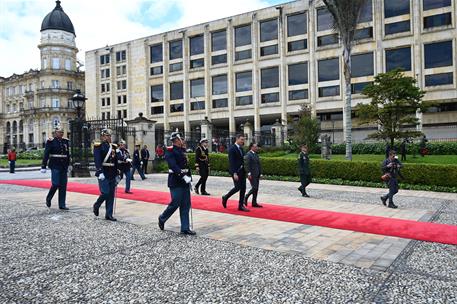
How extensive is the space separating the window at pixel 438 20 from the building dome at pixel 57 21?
6792 cm

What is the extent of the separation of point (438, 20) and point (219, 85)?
95.0 feet

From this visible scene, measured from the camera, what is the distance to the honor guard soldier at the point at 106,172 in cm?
788

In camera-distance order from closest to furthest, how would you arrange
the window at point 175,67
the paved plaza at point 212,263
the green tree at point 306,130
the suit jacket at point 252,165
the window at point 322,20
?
the paved plaza at point 212,263 < the suit jacket at point 252,165 < the green tree at point 306,130 < the window at point 322,20 < the window at point 175,67

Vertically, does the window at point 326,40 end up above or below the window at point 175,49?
below

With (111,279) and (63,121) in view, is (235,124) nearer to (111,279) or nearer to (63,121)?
(63,121)

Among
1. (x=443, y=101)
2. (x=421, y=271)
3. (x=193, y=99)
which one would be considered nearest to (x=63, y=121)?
(x=193, y=99)

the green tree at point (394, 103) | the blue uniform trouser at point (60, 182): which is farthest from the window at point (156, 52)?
the blue uniform trouser at point (60, 182)

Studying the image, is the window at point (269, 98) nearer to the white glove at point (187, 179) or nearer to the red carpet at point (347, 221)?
the red carpet at point (347, 221)

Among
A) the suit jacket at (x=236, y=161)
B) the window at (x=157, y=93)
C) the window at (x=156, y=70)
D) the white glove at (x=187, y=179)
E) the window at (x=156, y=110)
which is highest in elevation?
the window at (x=156, y=70)

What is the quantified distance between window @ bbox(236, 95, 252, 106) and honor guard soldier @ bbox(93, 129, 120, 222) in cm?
4637

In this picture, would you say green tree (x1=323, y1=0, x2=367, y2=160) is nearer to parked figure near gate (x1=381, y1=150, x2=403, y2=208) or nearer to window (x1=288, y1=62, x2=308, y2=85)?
parked figure near gate (x1=381, y1=150, x2=403, y2=208)

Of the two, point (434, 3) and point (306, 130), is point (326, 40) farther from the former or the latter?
point (306, 130)

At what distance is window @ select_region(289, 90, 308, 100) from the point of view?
163 ft

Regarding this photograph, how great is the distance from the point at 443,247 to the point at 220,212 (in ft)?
15.5
